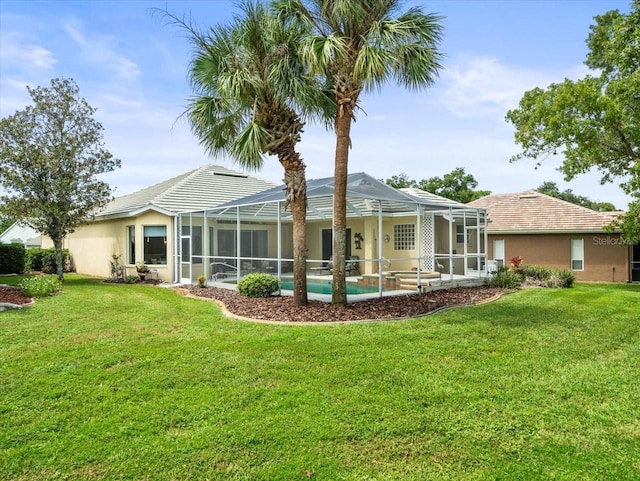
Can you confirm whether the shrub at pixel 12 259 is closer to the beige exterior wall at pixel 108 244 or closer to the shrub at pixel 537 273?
the beige exterior wall at pixel 108 244

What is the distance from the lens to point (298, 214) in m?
11.0

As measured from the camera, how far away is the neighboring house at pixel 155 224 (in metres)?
18.8

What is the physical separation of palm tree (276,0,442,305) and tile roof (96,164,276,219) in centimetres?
1021

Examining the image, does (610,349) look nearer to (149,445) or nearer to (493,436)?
(493,436)

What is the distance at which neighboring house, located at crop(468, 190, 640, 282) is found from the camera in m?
21.5

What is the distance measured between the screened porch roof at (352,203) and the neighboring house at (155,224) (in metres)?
2.21

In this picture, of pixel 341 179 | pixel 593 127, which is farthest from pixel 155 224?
pixel 593 127

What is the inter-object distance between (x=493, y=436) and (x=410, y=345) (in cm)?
313

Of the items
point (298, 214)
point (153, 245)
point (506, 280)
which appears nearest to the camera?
point (298, 214)

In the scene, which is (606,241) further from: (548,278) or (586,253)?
(548,278)

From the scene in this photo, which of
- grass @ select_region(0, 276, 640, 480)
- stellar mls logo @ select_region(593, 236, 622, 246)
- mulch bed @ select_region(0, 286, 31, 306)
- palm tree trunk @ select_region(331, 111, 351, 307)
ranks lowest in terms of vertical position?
grass @ select_region(0, 276, 640, 480)

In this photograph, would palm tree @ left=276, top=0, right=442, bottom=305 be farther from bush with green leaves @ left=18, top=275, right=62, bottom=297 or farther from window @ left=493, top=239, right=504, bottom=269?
window @ left=493, top=239, right=504, bottom=269

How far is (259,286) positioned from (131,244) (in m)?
10.1

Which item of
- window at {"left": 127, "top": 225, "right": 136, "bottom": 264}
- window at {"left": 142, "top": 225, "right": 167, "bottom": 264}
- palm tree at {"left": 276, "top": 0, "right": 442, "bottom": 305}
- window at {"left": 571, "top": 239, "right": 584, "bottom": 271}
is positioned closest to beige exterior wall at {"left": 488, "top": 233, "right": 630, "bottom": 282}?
window at {"left": 571, "top": 239, "right": 584, "bottom": 271}
